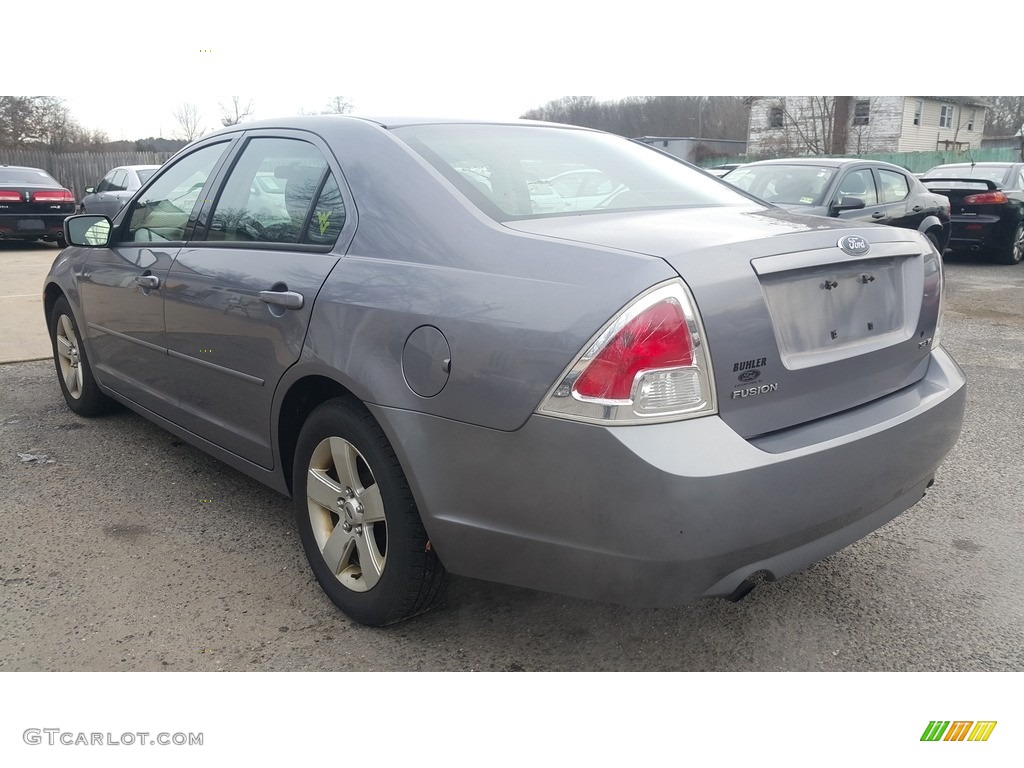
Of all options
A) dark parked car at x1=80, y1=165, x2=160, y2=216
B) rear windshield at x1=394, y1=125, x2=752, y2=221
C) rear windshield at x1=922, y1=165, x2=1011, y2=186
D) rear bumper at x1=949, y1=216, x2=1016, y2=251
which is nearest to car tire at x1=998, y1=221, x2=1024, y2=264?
rear bumper at x1=949, y1=216, x2=1016, y2=251

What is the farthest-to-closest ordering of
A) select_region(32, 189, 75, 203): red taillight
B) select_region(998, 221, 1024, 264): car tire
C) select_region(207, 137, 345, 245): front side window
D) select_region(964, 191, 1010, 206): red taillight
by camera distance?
select_region(32, 189, 75, 203): red taillight → select_region(998, 221, 1024, 264): car tire → select_region(964, 191, 1010, 206): red taillight → select_region(207, 137, 345, 245): front side window

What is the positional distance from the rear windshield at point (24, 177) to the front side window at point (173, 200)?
508 inches

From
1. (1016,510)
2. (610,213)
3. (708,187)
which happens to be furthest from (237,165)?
(1016,510)

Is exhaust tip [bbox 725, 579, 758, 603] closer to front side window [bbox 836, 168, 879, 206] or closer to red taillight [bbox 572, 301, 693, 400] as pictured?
red taillight [bbox 572, 301, 693, 400]

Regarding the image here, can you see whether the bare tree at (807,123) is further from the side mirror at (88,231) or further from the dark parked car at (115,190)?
the side mirror at (88,231)

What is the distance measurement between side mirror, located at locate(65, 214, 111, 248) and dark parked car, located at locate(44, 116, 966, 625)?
1130mm

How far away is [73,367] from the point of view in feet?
16.1

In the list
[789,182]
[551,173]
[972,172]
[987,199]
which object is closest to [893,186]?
[789,182]

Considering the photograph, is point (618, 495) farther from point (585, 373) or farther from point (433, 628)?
point (433, 628)

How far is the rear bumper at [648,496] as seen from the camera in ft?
6.43

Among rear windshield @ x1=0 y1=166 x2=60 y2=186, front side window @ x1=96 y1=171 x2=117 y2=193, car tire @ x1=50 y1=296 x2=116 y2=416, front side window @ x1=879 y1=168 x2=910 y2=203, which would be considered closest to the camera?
car tire @ x1=50 y1=296 x2=116 y2=416

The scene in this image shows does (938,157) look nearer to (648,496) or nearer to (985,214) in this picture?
(985,214)

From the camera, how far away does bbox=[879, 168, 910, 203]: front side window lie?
958cm

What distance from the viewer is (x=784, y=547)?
6.96 feet
